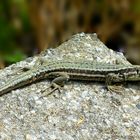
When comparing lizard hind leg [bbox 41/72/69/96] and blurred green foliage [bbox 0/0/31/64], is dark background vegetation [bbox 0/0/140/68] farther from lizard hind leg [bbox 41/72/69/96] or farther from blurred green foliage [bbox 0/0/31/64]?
lizard hind leg [bbox 41/72/69/96]

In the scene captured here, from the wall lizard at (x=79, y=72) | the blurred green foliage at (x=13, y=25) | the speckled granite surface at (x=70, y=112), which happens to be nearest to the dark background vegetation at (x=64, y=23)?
the blurred green foliage at (x=13, y=25)

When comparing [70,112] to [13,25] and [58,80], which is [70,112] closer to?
[58,80]

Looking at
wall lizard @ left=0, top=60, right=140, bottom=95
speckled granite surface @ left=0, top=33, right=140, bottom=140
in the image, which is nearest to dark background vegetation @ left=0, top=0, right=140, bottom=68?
wall lizard @ left=0, top=60, right=140, bottom=95

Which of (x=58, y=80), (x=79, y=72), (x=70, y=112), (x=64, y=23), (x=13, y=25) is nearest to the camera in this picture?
(x=70, y=112)

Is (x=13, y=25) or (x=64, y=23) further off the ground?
(x=13, y=25)

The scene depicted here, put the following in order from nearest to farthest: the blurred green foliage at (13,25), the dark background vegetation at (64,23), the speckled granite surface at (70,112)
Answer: the speckled granite surface at (70,112) < the dark background vegetation at (64,23) < the blurred green foliage at (13,25)

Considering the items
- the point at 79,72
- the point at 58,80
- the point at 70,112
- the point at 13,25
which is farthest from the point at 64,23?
the point at 70,112

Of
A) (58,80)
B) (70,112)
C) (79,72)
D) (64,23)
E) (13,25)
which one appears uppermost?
(13,25)

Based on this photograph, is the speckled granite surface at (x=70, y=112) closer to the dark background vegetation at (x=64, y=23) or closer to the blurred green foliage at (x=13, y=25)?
the dark background vegetation at (x=64, y=23)
